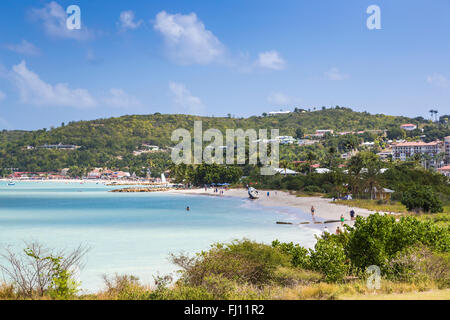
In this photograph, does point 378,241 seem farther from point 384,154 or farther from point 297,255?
point 384,154

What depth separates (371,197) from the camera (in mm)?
51094

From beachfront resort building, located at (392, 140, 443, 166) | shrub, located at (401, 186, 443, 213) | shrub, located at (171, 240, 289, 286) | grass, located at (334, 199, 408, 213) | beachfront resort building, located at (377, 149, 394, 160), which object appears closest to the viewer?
shrub, located at (171, 240, 289, 286)

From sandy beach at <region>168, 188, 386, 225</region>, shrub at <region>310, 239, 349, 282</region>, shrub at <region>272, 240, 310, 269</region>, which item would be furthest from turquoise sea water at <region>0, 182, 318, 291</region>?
shrub at <region>310, 239, 349, 282</region>

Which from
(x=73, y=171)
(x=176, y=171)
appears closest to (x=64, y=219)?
(x=176, y=171)

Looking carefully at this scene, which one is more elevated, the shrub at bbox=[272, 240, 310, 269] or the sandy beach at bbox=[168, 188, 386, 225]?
the shrub at bbox=[272, 240, 310, 269]

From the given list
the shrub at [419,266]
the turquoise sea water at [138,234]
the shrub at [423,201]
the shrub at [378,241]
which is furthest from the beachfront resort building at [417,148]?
the shrub at [419,266]

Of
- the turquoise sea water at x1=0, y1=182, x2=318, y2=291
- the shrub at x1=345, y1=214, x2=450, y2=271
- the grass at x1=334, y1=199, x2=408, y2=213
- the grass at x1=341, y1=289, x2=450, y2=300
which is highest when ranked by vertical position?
the shrub at x1=345, y1=214, x2=450, y2=271

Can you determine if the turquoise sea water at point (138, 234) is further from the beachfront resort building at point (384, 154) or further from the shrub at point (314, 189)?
the beachfront resort building at point (384, 154)

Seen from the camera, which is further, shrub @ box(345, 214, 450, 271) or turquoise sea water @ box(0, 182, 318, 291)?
turquoise sea water @ box(0, 182, 318, 291)

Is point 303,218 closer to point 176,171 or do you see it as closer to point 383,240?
point 383,240

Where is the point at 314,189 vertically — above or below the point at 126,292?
below

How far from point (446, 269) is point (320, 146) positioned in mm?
152015

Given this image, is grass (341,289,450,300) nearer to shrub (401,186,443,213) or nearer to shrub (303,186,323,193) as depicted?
shrub (401,186,443,213)

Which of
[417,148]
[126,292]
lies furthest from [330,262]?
[417,148]
